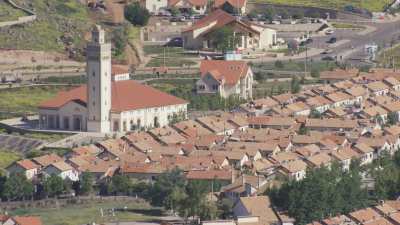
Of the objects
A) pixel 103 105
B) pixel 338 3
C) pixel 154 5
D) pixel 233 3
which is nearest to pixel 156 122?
pixel 103 105

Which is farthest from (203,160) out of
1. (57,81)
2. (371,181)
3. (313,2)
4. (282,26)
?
(313,2)

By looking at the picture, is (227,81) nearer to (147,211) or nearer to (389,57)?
(389,57)

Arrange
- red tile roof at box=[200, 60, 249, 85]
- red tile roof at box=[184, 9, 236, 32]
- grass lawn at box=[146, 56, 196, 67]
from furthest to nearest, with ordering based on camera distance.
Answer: red tile roof at box=[184, 9, 236, 32] → grass lawn at box=[146, 56, 196, 67] → red tile roof at box=[200, 60, 249, 85]

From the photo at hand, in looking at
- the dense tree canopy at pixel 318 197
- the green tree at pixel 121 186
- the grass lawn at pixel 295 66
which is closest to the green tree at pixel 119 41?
the grass lawn at pixel 295 66

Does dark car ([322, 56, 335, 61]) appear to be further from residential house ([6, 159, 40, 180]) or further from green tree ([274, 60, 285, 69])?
residential house ([6, 159, 40, 180])

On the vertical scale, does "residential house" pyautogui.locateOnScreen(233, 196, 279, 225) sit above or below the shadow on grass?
above

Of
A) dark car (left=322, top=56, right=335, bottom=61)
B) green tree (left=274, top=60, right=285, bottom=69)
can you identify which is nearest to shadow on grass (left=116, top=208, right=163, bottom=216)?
green tree (left=274, top=60, right=285, bottom=69)

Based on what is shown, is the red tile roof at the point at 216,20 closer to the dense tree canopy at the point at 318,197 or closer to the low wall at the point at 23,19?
the low wall at the point at 23,19
